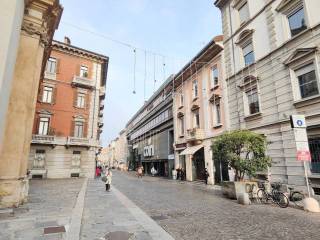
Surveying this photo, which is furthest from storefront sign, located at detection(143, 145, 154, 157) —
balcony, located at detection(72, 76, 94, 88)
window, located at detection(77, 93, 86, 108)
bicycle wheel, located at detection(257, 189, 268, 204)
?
bicycle wheel, located at detection(257, 189, 268, 204)

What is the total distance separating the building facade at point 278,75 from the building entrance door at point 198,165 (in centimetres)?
641

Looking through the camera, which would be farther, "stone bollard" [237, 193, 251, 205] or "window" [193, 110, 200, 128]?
"window" [193, 110, 200, 128]

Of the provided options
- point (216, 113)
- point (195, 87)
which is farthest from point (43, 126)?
point (216, 113)

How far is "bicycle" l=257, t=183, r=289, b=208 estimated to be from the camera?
9.66m

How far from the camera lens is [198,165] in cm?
2420

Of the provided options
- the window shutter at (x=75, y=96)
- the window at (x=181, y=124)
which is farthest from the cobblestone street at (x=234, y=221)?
the window shutter at (x=75, y=96)

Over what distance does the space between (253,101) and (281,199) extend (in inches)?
319

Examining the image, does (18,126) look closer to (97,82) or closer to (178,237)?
(178,237)

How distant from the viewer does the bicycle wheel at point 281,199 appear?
31.6 feet

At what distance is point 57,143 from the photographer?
2656cm

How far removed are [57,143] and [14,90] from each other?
1833cm

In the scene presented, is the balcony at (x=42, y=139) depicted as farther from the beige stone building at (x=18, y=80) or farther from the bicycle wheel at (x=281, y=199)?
the bicycle wheel at (x=281, y=199)

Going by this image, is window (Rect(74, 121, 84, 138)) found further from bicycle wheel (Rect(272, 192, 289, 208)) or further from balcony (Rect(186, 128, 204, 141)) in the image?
bicycle wheel (Rect(272, 192, 289, 208))

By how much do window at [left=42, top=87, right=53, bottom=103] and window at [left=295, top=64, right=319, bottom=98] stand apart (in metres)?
25.6
